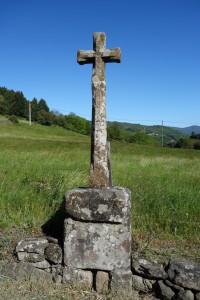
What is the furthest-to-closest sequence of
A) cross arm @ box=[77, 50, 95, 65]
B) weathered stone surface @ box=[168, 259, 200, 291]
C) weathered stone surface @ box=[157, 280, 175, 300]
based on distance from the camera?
cross arm @ box=[77, 50, 95, 65], weathered stone surface @ box=[157, 280, 175, 300], weathered stone surface @ box=[168, 259, 200, 291]

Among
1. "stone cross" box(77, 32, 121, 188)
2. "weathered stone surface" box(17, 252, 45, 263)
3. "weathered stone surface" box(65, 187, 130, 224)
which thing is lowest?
"weathered stone surface" box(17, 252, 45, 263)

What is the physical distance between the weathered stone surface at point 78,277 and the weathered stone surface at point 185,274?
3.46 feet

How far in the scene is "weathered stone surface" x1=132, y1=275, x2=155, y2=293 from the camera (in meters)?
4.34

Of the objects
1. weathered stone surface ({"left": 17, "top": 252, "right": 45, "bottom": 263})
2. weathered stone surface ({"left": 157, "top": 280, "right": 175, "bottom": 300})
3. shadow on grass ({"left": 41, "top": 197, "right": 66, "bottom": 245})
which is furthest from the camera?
shadow on grass ({"left": 41, "top": 197, "right": 66, "bottom": 245})

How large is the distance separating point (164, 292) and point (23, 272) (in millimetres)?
1896

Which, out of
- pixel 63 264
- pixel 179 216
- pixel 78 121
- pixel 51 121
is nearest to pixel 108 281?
pixel 63 264

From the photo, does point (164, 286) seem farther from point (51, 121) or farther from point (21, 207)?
point (51, 121)

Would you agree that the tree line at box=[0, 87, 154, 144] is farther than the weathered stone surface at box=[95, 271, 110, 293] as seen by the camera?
Yes

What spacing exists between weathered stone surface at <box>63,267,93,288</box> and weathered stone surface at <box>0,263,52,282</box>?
0.29 meters

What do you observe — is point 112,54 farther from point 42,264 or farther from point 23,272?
point 23,272

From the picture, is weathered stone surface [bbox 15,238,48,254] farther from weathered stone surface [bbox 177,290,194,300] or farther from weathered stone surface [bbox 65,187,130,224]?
weathered stone surface [bbox 177,290,194,300]

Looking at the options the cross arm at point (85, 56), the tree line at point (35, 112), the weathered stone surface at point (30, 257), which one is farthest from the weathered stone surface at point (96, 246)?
the tree line at point (35, 112)

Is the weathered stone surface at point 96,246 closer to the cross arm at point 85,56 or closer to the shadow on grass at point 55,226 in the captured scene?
the shadow on grass at point 55,226

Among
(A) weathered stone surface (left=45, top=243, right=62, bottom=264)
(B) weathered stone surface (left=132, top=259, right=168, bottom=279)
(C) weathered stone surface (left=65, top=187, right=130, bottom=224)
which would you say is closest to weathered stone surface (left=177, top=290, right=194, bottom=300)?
(B) weathered stone surface (left=132, top=259, right=168, bottom=279)
